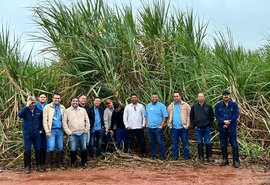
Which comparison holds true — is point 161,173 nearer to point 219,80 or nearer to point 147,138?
point 147,138

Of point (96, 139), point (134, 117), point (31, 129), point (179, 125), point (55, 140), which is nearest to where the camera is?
point (31, 129)

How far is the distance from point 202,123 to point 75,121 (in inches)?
100

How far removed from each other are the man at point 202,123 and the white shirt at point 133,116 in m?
1.20

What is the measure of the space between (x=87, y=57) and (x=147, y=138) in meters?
2.33

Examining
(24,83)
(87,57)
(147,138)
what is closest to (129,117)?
(147,138)

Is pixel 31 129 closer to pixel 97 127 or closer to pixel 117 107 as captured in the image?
pixel 97 127

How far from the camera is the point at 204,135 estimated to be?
9.10m

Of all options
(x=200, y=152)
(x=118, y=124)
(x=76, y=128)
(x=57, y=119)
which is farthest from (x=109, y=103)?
(x=200, y=152)

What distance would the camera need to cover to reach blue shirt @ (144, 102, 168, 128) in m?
9.41

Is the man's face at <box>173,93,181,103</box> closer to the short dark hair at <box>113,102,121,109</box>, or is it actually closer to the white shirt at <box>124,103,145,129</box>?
the white shirt at <box>124,103,145,129</box>

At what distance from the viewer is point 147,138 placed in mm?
10172

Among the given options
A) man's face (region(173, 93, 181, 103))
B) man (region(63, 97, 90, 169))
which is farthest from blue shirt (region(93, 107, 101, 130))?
man's face (region(173, 93, 181, 103))

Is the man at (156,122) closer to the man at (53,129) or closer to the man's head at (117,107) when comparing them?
the man's head at (117,107)

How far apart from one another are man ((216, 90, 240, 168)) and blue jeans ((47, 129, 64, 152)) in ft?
10.3
